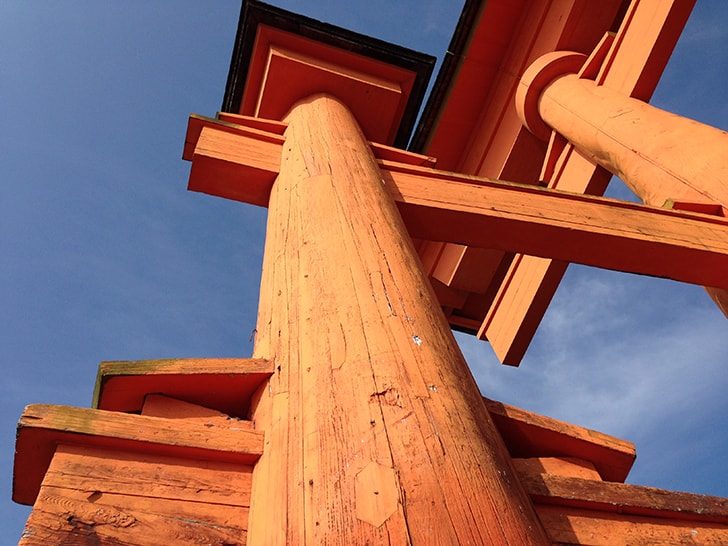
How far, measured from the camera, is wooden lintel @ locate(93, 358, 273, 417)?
1.62m

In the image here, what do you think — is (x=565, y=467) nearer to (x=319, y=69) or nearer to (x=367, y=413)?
(x=367, y=413)

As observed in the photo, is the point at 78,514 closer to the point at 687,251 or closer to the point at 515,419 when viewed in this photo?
the point at 515,419

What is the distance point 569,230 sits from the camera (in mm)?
2795

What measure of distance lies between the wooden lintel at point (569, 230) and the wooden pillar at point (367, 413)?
73 centimetres

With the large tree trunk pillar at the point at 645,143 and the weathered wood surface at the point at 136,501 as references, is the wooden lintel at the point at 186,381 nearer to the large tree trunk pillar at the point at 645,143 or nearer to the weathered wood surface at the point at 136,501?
the weathered wood surface at the point at 136,501

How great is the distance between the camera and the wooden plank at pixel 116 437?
1389 mm

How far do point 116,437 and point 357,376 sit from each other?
503mm

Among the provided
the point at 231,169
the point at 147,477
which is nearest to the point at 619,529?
the point at 147,477

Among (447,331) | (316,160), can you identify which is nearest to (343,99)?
(316,160)

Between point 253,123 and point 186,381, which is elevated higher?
point 253,123

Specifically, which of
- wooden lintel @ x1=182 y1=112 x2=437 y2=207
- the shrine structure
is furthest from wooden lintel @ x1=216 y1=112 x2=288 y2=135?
wooden lintel @ x1=182 y1=112 x2=437 y2=207

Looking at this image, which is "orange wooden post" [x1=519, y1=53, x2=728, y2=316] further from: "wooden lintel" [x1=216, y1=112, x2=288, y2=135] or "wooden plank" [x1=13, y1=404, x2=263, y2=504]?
"wooden plank" [x1=13, y1=404, x2=263, y2=504]

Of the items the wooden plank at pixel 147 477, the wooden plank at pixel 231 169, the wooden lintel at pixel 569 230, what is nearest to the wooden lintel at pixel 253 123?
the wooden plank at pixel 231 169

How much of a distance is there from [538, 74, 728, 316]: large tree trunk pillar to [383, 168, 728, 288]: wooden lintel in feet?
1.20
